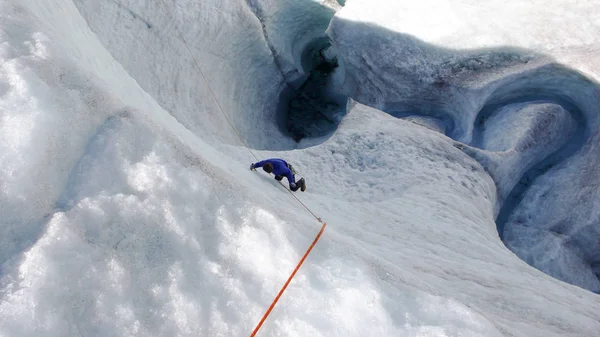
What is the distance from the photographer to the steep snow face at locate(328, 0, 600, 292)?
582cm

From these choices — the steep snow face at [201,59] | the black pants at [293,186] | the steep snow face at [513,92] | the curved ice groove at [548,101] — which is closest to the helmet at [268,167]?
the black pants at [293,186]

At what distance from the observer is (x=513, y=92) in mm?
6816

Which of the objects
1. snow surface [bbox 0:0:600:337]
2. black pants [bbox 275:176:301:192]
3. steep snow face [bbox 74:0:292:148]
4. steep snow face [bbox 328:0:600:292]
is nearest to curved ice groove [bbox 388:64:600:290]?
steep snow face [bbox 328:0:600:292]

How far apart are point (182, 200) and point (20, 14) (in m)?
1.23

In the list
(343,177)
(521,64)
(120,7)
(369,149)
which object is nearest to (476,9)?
(521,64)

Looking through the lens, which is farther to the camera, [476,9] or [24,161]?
[476,9]

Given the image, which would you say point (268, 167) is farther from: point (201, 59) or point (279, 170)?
point (201, 59)

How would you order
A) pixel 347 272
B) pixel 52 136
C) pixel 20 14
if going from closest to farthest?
pixel 52 136, pixel 347 272, pixel 20 14

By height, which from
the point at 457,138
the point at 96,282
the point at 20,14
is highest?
the point at 20,14

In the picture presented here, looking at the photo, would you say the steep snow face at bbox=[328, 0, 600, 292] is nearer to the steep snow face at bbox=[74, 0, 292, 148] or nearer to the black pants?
the steep snow face at bbox=[74, 0, 292, 148]

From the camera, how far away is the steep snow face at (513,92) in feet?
19.1

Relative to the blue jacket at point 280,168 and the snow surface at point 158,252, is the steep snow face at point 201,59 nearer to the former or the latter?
the blue jacket at point 280,168

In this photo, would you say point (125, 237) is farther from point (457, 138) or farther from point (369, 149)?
point (457, 138)

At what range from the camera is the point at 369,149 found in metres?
5.62
